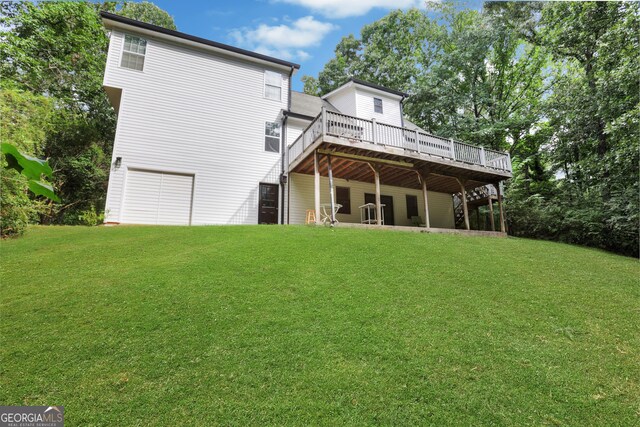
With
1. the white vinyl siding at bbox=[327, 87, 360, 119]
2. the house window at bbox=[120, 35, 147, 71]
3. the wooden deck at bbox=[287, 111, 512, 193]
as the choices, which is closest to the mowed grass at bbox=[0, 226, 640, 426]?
the wooden deck at bbox=[287, 111, 512, 193]

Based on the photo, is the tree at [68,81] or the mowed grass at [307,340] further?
the tree at [68,81]

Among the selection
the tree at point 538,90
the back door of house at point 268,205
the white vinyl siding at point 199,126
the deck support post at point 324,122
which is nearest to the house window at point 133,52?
the white vinyl siding at point 199,126

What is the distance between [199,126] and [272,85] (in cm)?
402

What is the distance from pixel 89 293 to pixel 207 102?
32.7 ft

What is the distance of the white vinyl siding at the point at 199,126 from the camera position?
11.6m

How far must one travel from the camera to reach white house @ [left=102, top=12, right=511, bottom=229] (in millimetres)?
11344

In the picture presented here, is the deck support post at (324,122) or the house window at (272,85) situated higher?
the house window at (272,85)

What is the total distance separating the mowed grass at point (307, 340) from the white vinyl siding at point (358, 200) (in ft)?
22.1

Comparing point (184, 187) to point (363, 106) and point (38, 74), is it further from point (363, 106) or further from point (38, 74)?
point (38, 74)

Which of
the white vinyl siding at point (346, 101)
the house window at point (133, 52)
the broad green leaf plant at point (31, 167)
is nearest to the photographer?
the broad green leaf plant at point (31, 167)

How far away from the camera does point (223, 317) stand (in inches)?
167

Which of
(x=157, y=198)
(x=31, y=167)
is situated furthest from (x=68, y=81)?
(x=31, y=167)

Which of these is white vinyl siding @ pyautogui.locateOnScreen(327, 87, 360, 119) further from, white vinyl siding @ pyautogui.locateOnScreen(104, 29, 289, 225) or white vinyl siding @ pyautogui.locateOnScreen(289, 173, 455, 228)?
white vinyl siding @ pyautogui.locateOnScreen(104, 29, 289, 225)

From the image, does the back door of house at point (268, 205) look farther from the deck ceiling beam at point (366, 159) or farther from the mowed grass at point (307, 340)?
the mowed grass at point (307, 340)
